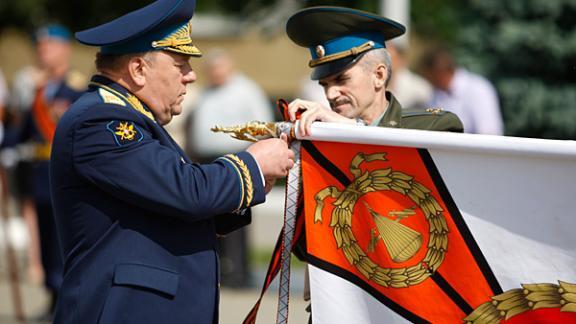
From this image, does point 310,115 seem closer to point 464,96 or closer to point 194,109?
point 464,96

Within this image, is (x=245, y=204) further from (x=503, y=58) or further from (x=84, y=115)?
(x=503, y=58)

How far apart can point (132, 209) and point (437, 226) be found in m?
1.04

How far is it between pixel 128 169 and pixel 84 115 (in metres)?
0.26

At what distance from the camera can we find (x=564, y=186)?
11.9 feet

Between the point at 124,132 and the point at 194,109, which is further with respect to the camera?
the point at 194,109

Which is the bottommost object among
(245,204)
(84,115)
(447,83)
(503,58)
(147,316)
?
(503,58)

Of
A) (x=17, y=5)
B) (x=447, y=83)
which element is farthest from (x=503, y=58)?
(x=17, y=5)

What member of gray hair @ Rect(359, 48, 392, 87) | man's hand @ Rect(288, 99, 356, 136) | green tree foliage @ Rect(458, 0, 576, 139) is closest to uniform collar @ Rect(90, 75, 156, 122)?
man's hand @ Rect(288, 99, 356, 136)

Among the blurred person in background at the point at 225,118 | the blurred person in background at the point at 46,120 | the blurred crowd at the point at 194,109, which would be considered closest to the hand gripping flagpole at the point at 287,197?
the blurred crowd at the point at 194,109

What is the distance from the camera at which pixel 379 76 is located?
13.6ft

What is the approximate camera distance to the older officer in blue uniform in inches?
142

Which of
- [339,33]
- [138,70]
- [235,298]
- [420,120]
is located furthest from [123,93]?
[235,298]

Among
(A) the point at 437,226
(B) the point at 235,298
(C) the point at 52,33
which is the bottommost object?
(B) the point at 235,298

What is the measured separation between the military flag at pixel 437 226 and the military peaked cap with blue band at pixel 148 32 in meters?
0.60
